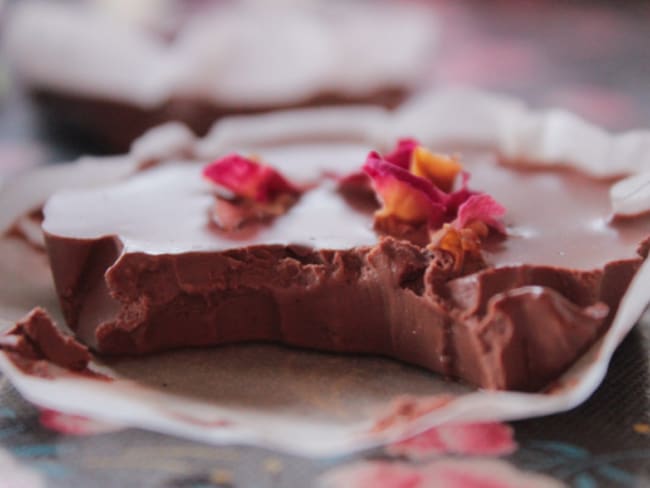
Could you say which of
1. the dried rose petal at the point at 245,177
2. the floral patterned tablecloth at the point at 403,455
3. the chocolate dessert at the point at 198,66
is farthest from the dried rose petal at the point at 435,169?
the chocolate dessert at the point at 198,66

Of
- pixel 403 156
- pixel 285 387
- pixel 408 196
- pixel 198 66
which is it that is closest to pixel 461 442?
pixel 285 387

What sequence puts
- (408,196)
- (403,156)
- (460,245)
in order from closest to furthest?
(460,245) < (408,196) < (403,156)

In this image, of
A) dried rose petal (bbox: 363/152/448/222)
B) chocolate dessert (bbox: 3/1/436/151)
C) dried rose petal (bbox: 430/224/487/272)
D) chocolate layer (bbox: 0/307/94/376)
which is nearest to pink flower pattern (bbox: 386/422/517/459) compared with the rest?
dried rose petal (bbox: 430/224/487/272)

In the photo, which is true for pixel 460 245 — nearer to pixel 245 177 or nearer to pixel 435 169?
pixel 435 169

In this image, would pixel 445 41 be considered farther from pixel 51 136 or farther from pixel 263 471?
pixel 263 471

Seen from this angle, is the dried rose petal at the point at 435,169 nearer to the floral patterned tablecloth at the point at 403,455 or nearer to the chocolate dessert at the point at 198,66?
the floral patterned tablecloth at the point at 403,455
